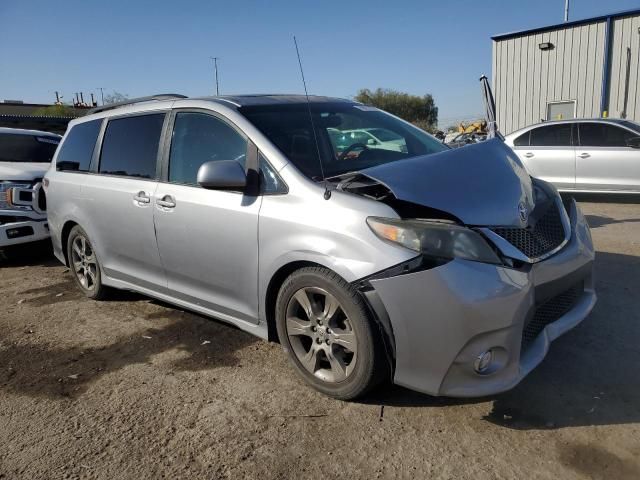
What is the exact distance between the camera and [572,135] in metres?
9.15

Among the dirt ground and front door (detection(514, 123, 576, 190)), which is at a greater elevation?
front door (detection(514, 123, 576, 190))

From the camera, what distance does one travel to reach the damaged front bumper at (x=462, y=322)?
2.40 metres

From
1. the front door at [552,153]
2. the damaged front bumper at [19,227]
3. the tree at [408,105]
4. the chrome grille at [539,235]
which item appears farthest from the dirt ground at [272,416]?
the tree at [408,105]

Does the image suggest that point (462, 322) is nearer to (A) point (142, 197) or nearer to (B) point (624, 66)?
(A) point (142, 197)

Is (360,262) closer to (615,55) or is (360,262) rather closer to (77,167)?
(77,167)

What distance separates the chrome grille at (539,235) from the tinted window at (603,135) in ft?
22.0

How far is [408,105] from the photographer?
55094mm

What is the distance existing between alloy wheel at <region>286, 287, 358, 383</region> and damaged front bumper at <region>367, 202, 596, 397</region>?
29 centimetres

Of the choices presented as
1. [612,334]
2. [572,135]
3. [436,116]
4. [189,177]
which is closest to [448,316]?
[612,334]

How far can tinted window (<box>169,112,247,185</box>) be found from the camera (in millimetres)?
3389

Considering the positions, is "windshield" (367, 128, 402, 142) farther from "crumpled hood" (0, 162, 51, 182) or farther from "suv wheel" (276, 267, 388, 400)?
"crumpled hood" (0, 162, 51, 182)

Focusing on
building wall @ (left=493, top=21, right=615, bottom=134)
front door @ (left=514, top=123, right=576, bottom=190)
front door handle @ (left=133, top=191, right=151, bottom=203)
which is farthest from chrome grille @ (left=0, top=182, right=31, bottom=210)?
building wall @ (left=493, top=21, right=615, bottom=134)

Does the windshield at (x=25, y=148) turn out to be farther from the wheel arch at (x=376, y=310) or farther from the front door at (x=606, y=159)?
the front door at (x=606, y=159)

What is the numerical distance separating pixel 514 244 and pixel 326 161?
1.33 metres
